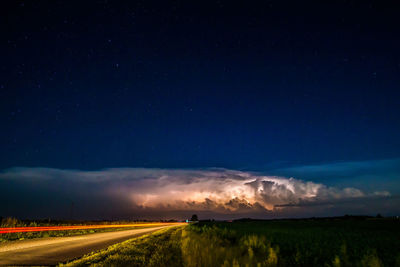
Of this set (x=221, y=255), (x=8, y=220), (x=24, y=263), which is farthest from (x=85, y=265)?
(x=8, y=220)

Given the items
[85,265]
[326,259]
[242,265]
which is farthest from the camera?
[85,265]

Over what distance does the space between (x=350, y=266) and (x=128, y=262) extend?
23.1ft

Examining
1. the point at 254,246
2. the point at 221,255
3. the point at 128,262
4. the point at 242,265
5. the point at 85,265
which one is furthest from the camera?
the point at 254,246

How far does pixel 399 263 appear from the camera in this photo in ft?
17.5

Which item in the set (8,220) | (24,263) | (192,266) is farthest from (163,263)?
(8,220)

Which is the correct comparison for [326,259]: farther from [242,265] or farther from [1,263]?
[1,263]

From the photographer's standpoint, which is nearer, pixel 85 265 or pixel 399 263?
pixel 399 263

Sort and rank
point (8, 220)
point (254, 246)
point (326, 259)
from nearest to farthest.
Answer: point (326, 259), point (254, 246), point (8, 220)

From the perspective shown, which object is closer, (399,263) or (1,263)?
(399,263)

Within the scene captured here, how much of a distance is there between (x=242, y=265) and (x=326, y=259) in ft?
7.80

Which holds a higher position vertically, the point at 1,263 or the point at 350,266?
the point at 350,266

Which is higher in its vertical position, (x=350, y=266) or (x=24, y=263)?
(x=350, y=266)

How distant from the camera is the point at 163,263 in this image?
9.66m

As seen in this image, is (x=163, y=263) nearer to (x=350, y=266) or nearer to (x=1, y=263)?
(x=1, y=263)
